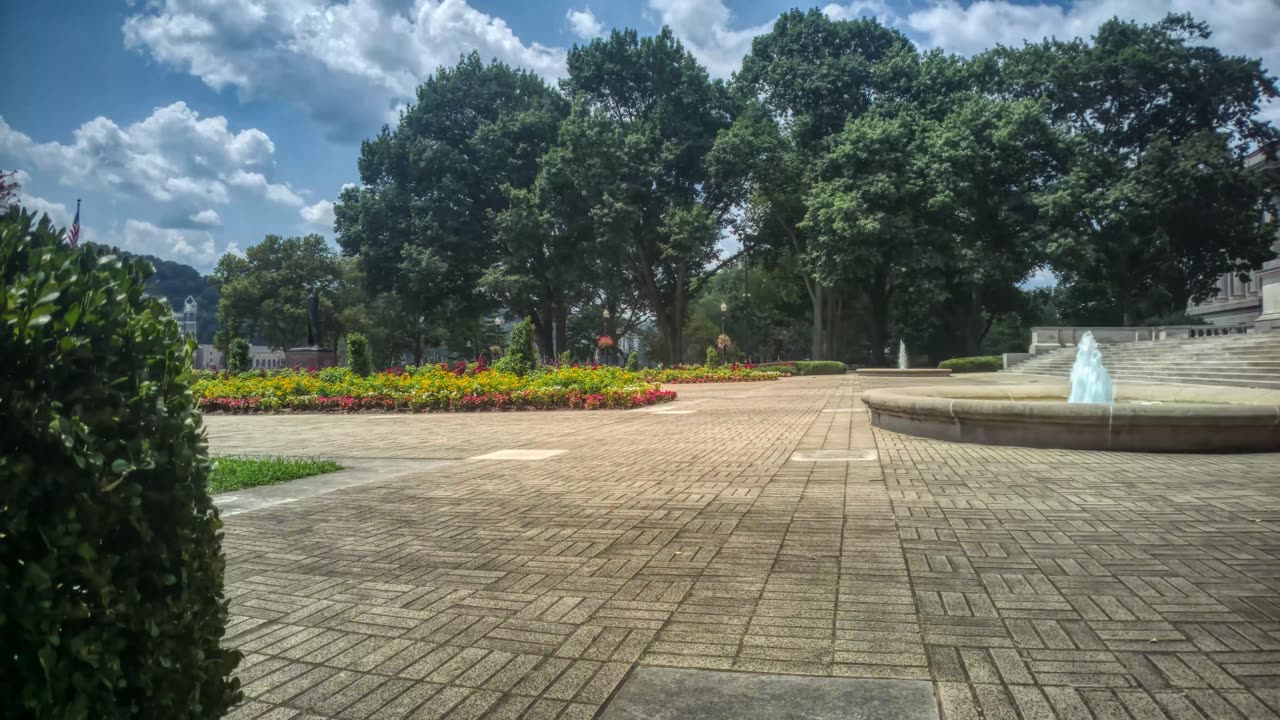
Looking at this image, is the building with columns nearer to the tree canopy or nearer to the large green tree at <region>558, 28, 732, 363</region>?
the tree canopy

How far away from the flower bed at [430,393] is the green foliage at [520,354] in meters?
0.96

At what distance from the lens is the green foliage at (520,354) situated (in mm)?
21656

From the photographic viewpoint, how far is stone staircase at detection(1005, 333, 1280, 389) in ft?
56.8

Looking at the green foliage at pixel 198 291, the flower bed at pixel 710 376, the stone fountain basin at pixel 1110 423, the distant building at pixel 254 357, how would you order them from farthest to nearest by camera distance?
the green foliage at pixel 198 291
the distant building at pixel 254 357
the flower bed at pixel 710 376
the stone fountain basin at pixel 1110 423

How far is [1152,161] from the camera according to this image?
36.6m

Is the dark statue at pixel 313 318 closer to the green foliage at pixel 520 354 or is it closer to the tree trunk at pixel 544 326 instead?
the green foliage at pixel 520 354

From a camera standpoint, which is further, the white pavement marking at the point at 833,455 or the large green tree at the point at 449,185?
the large green tree at the point at 449,185

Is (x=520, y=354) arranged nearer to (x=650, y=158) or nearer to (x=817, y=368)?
(x=817, y=368)

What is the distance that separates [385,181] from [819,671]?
46.8 metres

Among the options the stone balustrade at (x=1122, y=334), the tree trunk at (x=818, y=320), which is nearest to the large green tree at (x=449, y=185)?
the tree trunk at (x=818, y=320)

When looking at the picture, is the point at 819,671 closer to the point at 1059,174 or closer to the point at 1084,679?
the point at 1084,679

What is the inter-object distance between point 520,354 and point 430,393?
178 inches

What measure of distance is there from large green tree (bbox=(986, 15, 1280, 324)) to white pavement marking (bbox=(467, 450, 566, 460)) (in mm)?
33198

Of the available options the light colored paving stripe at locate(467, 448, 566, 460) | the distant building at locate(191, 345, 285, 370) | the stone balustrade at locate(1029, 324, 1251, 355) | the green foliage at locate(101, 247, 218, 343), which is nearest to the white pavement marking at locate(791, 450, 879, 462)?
the light colored paving stripe at locate(467, 448, 566, 460)
